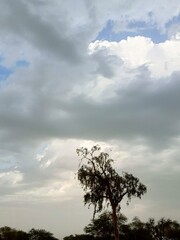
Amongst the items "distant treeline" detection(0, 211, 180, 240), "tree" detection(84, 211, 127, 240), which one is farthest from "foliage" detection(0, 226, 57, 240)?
"tree" detection(84, 211, 127, 240)

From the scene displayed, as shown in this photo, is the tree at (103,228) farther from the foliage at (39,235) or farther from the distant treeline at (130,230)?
the foliage at (39,235)

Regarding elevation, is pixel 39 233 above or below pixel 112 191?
above

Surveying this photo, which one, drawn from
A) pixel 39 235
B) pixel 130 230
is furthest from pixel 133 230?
pixel 39 235

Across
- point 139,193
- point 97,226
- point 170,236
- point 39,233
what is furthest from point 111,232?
point 139,193

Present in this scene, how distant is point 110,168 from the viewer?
55.2 metres

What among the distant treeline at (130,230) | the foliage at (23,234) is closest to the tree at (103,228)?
the distant treeline at (130,230)

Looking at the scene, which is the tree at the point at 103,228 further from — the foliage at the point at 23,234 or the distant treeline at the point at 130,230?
the foliage at the point at 23,234

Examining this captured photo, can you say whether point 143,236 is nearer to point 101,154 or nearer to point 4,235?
point 4,235

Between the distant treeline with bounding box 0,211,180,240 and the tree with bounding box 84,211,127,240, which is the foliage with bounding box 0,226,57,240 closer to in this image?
the distant treeline with bounding box 0,211,180,240

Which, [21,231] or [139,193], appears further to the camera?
[21,231]

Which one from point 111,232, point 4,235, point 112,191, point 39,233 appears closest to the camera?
point 112,191

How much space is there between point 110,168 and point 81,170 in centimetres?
422

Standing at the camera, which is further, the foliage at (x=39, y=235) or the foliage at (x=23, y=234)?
the foliage at (x=39, y=235)

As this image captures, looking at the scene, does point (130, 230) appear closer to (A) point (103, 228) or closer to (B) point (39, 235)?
(A) point (103, 228)
